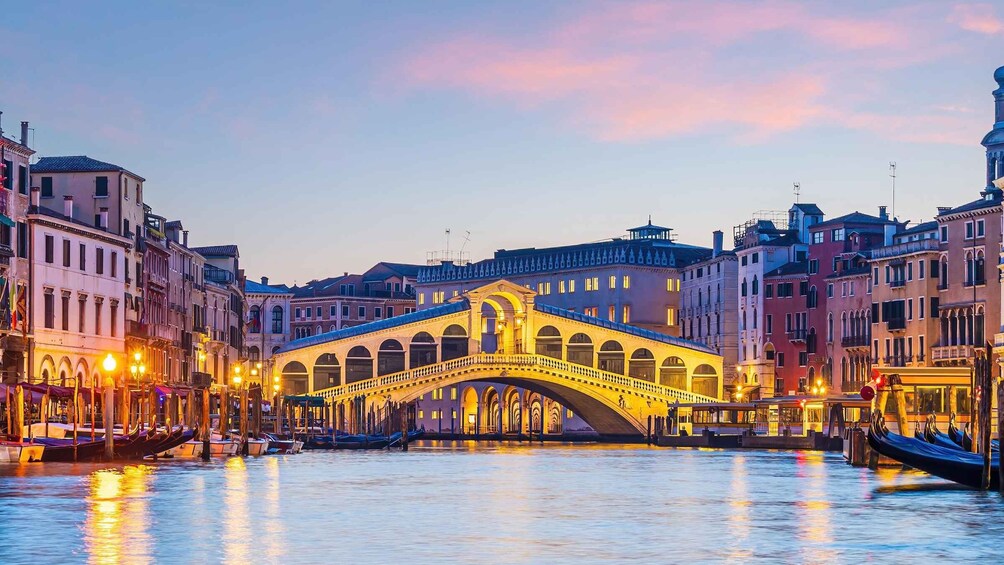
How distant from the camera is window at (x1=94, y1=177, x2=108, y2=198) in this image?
60.2 m

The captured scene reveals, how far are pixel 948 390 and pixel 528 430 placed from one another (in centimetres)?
3795

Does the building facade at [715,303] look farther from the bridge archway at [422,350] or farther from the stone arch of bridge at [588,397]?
the bridge archway at [422,350]

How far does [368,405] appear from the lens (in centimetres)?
8556

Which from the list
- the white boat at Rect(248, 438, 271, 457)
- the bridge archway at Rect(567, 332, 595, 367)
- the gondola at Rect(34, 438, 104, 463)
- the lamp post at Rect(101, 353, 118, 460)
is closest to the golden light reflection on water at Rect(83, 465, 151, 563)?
the lamp post at Rect(101, 353, 118, 460)

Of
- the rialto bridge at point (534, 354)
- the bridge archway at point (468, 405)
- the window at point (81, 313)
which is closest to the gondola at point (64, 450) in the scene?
the window at point (81, 313)

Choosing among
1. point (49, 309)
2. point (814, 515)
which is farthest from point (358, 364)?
point (814, 515)

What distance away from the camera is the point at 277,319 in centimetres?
11738

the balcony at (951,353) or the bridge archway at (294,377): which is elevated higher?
the balcony at (951,353)

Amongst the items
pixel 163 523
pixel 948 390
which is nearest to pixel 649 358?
pixel 948 390

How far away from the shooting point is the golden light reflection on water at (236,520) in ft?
73.0

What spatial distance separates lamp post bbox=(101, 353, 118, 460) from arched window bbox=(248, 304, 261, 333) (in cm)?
5535

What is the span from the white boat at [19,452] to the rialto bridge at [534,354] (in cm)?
3795

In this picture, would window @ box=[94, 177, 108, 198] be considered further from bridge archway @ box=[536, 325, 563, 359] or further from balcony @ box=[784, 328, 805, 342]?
balcony @ box=[784, 328, 805, 342]

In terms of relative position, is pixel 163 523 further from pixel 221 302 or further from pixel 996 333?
pixel 221 302
